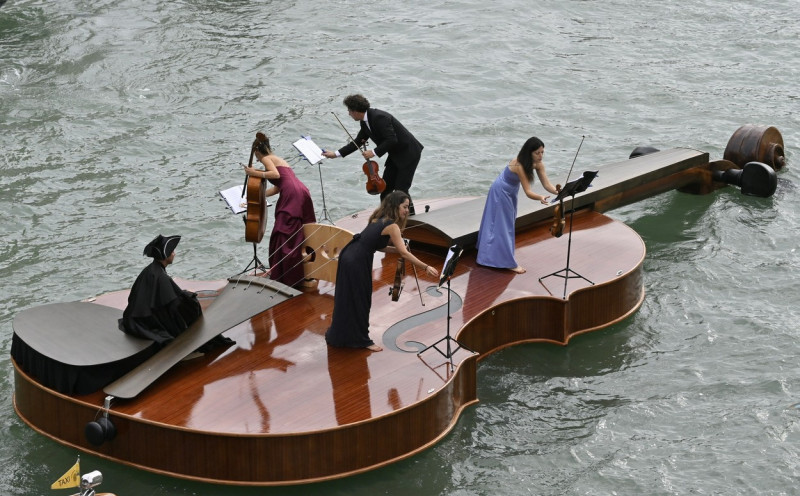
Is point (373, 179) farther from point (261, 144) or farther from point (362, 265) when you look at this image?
point (362, 265)

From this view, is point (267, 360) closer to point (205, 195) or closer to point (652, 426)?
point (652, 426)

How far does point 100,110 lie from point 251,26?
12.9ft

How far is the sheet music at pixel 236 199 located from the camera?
26.7ft

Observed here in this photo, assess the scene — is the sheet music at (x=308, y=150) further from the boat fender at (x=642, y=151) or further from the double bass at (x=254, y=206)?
the boat fender at (x=642, y=151)

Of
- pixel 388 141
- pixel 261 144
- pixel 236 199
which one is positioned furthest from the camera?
pixel 388 141

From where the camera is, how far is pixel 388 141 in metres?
8.77

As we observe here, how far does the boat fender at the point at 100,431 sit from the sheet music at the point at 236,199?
2202mm

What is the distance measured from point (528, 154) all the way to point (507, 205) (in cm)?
47

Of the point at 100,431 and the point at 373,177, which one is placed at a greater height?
the point at 373,177

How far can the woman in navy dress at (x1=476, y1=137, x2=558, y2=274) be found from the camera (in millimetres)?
8367

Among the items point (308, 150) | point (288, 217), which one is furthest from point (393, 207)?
point (308, 150)

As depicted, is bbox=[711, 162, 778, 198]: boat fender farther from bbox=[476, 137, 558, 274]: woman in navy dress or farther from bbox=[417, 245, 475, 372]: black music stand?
bbox=[417, 245, 475, 372]: black music stand

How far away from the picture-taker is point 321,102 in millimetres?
14016

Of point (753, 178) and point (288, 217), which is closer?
point (288, 217)
